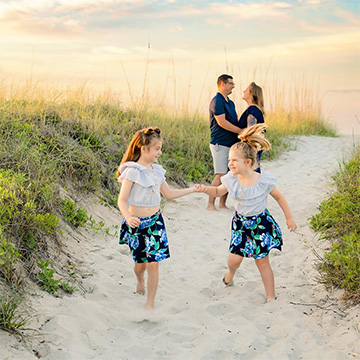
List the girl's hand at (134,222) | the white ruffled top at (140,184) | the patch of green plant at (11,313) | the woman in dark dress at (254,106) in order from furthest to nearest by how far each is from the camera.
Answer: the woman in dark dress at (254,106) → the white ruffled top at (140,184) → the girl's hand at (134,222) → the patch of green plant at (11,313)

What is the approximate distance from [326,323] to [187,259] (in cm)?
244

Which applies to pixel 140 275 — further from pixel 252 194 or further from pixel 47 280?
pixel 252 194

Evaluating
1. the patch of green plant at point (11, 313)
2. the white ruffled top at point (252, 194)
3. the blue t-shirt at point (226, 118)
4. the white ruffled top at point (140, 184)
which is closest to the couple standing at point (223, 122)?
the blue t-shirt at point (226, 118)

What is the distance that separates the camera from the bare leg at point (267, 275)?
4996mm

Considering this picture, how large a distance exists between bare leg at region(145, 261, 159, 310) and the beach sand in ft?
0.41

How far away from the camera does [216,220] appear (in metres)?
8.34

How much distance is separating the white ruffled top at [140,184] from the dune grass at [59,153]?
42.4 inches

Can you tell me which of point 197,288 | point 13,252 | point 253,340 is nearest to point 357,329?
point 253,340

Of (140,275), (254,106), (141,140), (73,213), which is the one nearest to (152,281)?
(140,275)

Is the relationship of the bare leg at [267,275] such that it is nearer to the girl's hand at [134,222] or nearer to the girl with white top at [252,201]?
the girl with white top at [252,201]

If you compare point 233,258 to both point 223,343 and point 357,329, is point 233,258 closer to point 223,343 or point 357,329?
point 223,343

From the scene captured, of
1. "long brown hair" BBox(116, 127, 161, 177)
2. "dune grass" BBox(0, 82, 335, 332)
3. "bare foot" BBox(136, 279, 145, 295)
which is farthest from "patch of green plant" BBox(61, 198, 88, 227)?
"long brown hair" BBox(116, 127, 161, 177)

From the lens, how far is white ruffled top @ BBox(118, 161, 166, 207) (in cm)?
470

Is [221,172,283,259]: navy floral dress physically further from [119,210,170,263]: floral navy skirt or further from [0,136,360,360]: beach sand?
[119,210,170,263]: floral navy skirt
